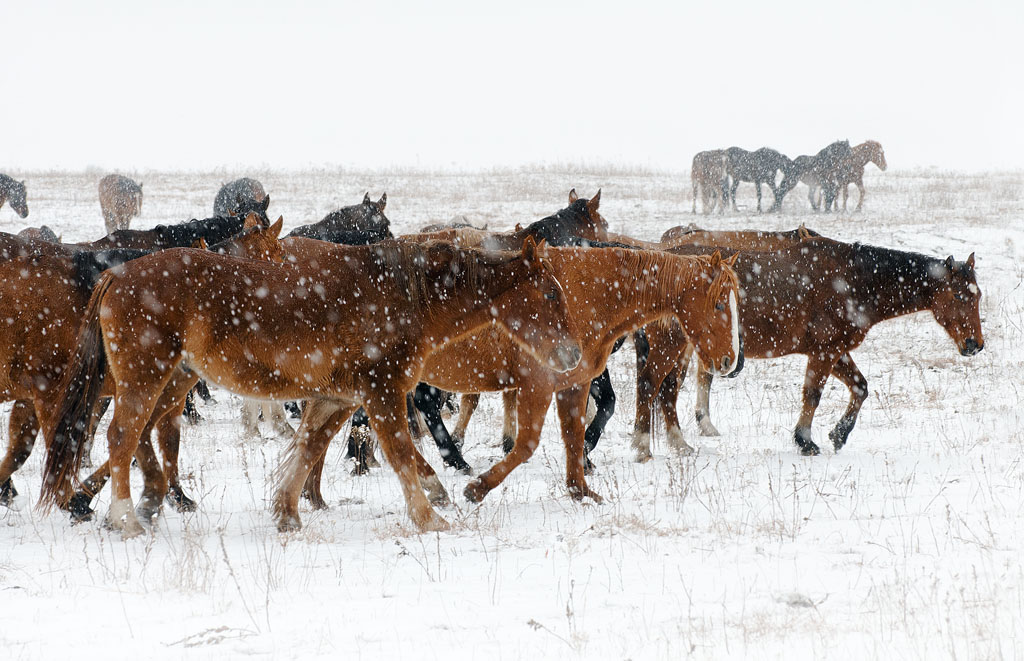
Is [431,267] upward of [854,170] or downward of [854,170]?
downward

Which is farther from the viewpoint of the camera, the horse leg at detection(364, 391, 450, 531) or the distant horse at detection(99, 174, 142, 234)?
the distant horse at detection(99, 174, 142, 234)

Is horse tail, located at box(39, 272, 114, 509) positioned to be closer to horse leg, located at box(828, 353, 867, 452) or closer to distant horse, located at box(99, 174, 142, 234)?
horse leg, located at box(828, 353, 867, 452)

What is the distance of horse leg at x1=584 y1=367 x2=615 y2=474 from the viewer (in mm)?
7297

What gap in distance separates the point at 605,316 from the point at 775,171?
67.4ft

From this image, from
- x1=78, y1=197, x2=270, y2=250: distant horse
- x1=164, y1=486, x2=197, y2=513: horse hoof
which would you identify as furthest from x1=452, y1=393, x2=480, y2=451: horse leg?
x1=164, y1=486, x2=197, y2=513: horse hoof

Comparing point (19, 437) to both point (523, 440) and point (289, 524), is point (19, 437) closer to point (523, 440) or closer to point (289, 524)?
point (289, 524)

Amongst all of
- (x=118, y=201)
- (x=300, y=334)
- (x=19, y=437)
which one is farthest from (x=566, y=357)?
(x=118, y=201)

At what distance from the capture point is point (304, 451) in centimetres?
546

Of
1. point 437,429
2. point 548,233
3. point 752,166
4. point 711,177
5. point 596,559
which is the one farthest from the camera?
point 752,166

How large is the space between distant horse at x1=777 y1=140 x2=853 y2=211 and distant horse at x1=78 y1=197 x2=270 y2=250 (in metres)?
18.5

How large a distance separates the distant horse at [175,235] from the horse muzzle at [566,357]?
12.7 feet

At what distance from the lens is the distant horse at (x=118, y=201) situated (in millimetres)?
19219

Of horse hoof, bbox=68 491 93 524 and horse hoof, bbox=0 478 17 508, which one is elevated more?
horse hoof, bbox=68 491 93 524

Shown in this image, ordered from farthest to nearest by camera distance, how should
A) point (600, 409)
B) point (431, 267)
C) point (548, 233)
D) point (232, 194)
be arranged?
point (232, 194)
point (548, 233)
point (600, 409)
point (431, 267)
